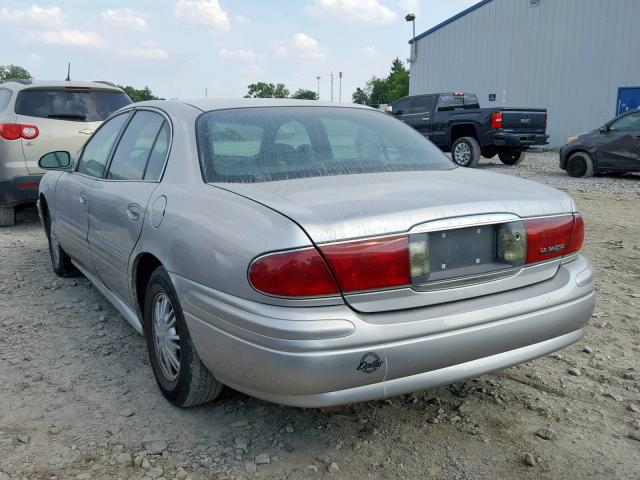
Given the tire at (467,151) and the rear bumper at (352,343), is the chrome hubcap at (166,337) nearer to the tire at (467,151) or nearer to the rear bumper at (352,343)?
the rear bumper at (352,343)

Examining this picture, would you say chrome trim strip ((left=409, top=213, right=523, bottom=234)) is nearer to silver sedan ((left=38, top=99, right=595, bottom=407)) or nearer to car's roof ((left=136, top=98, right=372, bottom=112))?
silver sedan ((left=38, top=99, right=595, bottom=407))

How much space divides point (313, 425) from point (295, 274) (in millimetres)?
991

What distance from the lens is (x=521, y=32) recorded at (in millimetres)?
23656

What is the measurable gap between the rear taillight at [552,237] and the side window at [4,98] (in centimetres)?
678

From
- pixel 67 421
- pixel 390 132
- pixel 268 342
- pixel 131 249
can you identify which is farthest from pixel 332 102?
pixel 67 421

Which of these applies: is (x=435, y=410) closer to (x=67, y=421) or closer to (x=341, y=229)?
(x=341, y=229)

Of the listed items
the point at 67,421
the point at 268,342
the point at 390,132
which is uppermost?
the point at 390,132

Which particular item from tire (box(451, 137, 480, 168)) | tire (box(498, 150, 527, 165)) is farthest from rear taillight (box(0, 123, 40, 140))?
tire (box(498, 150, 527, 165))

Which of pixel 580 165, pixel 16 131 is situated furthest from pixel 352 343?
pixel 580 165

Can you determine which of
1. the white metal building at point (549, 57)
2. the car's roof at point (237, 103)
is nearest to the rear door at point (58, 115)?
the car's roof at point (237, 103)

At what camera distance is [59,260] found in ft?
16.6

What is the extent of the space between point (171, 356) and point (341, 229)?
3.97 ft

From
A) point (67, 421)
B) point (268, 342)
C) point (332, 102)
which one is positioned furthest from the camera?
point (332, 102)

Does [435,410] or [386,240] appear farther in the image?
[435,410]
